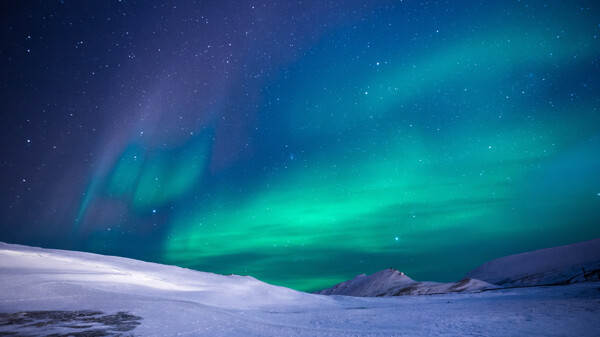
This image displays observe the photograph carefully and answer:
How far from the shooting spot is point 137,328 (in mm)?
4719

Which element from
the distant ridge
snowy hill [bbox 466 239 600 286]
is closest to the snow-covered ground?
the distant ridge

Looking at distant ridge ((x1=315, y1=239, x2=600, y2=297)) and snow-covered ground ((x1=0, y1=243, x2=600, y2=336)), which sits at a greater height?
snow-covered ground ((x1=0, y1=243, x2=600, y2=336))

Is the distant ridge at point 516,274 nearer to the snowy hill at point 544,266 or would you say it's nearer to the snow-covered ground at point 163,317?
the snowy hill at point 544,266

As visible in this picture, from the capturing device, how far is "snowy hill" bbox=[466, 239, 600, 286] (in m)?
45.2

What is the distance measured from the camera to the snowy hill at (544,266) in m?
45.2

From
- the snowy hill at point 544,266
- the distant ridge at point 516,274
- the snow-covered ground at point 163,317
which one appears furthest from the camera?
the snowy hill at point 544,266

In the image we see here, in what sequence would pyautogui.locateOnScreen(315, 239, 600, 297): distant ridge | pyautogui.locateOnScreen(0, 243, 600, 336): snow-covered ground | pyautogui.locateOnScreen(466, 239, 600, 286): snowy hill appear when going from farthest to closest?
pyautogui.locateOnScreen(466, 239, 600, 286): snowy hill < pyautogui.locateOnScreen(315, 239, 600, 297): distant ridge < pyautogui.locateOnScreen(0, 243, 600, 336): snow-covered ground

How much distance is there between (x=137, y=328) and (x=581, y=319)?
8686mm

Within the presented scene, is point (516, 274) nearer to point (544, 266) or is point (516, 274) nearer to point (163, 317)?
point (544, 266)

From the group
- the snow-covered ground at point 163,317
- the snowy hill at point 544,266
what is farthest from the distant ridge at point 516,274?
the snow-covered ground at point 163,317

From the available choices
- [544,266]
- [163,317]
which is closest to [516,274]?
[544,266]

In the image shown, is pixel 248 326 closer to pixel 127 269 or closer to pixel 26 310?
pixel 26 310

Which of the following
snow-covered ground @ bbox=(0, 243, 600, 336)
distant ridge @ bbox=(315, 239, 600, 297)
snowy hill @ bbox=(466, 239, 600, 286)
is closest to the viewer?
snow-covered ground @ bbox=(0, 243, 600, 336)

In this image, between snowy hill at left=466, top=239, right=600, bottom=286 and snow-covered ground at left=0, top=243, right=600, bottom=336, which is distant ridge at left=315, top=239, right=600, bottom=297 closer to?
snowy hill at left=466, top=239, right=600, bottom=286
